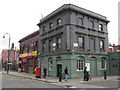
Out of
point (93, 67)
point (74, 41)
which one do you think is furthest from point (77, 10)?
point (93, 67)

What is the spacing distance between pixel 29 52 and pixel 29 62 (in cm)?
237

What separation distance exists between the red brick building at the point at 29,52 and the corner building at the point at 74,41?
147 inches

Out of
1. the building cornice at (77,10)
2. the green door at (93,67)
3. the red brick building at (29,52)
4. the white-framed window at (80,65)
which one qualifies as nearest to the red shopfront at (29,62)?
the red brick building at (29,52)

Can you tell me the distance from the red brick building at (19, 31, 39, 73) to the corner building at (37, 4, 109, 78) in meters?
3.74

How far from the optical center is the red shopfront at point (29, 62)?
1252 inches

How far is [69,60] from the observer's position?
21109 mm

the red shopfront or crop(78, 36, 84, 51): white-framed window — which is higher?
crop(78, 36, 84, 51): white-framed window

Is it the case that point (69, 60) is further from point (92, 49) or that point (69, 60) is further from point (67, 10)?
point (67, 10)

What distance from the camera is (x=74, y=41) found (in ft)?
72.4

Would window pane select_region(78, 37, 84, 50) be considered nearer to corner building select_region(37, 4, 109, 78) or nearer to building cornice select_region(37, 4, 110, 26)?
corner building select_region(37, 4, 109, 78)

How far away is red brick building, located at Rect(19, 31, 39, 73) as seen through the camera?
3170 cm

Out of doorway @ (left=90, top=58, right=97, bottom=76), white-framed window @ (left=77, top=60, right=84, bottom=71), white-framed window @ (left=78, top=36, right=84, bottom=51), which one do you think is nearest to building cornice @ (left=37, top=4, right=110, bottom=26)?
white-framed window @ (left=78, top=36, right=84, bottom=51)

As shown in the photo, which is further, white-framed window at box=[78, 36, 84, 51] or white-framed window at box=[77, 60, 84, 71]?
white-framed window at box=[78, 36, 84, 51]

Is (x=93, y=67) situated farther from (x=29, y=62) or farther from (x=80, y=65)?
(x=29, y=62)
